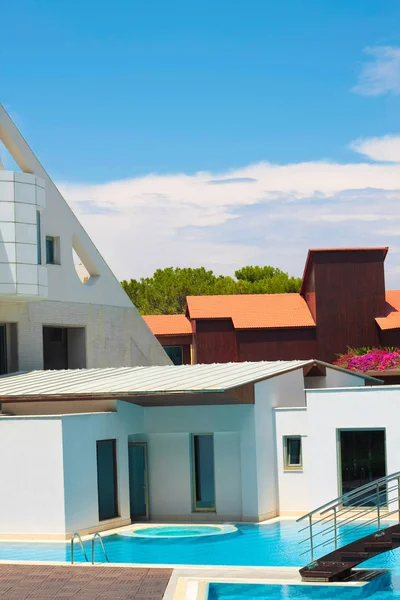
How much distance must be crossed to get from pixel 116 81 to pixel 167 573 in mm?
30800

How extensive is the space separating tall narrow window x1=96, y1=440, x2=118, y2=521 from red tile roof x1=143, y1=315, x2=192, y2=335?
3117cm

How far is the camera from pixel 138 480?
2552 centimetres

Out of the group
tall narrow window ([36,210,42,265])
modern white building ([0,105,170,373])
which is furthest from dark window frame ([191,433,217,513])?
tall narrow window ([36,210,42,265])

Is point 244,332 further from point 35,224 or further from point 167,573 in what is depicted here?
point 167,573

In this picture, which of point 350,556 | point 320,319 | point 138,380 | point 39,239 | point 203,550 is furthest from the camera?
point 320,319

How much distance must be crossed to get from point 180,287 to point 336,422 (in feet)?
208

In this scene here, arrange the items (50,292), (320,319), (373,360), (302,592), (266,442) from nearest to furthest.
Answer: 1. (302,592)
2. (266,442)
3. (50,292)
4. (373,360)
5. (320,319)

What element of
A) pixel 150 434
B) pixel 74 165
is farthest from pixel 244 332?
pixel 150 434

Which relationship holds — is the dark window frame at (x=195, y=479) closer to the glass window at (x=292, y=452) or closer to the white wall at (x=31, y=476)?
the glass window at (x=292, y=452)

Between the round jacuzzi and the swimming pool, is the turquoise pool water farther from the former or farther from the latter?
the round jacuzzi

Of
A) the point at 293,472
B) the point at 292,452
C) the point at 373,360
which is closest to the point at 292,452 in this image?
the point at 292,452

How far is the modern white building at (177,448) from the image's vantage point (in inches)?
896

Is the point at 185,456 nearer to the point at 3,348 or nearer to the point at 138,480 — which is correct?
the point at 138,480

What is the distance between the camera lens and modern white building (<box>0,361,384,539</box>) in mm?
22750
